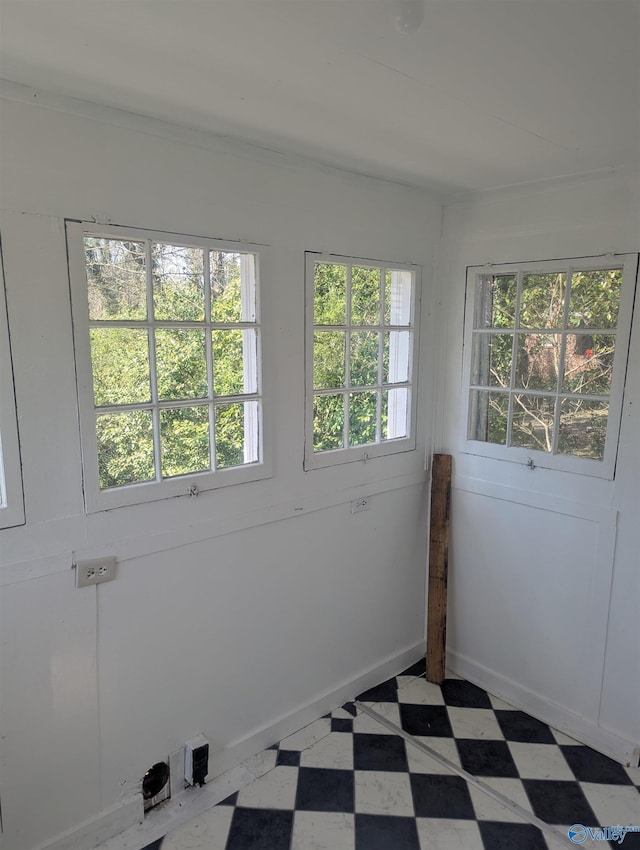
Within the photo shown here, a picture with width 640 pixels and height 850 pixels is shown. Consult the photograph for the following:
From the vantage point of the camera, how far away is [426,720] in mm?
2689

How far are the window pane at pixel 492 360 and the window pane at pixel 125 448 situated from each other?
5.68ft

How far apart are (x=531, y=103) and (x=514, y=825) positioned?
8.41 ft

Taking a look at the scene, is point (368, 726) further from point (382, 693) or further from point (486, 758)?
point (486, 758)

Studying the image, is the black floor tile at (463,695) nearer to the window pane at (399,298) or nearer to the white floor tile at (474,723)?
the white floor tile at (474,723)

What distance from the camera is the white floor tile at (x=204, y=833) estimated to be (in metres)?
1.99

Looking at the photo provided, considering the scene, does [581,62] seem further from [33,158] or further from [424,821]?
[424,821]

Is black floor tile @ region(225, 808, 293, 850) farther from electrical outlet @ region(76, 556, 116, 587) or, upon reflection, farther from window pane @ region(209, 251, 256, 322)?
window pane @ region(209, 251, 256, 322)

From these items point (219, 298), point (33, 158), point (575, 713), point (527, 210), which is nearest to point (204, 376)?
point (219, 298)

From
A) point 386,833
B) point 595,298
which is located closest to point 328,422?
point 595,298

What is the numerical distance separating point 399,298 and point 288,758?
2277mm

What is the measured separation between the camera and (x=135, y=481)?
201 centimetres

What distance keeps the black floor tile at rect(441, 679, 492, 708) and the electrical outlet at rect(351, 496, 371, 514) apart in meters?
1.10

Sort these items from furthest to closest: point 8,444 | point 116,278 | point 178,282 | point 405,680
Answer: point 405,680 < point 178,282 < point 116,278 < point 8,444

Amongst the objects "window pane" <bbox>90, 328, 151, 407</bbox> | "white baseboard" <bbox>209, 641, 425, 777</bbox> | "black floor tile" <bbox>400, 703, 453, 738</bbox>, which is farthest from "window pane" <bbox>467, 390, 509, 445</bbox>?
"window pane" <bbox>90, 328, 151, 407</bbox>
